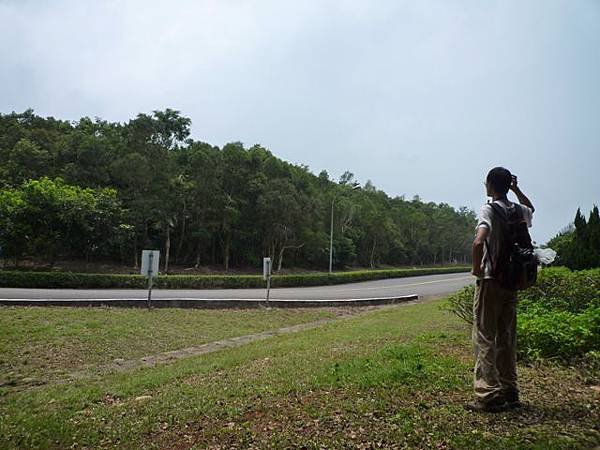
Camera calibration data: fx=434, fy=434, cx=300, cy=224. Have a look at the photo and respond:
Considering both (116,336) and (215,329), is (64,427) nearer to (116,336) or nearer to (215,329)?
(116,336)

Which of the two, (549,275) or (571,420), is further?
(549,275)

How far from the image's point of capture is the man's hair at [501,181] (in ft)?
12.0

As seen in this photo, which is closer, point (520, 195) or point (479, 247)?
point (479, 247)

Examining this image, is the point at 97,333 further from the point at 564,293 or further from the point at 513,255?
the point at 564,293

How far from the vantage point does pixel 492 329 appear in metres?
3.47

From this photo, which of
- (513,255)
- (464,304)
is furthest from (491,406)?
(464,304)

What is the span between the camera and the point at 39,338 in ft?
30.1

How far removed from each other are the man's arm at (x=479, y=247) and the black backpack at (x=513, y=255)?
94 millimetres

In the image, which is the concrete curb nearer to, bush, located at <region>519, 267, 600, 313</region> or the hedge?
the hedge

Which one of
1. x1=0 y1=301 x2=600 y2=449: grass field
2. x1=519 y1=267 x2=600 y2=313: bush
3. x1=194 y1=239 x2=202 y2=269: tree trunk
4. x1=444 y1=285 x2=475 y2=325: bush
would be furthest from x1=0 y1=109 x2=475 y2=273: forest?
x1=519 y1=267 x2=600 y2=313: bush

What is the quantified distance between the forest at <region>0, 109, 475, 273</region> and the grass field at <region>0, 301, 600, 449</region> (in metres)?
20.6

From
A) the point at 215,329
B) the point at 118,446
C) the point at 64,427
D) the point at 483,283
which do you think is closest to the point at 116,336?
the point at 215,329

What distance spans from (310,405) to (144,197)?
29.1 m

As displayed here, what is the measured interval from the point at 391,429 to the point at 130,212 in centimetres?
2878
